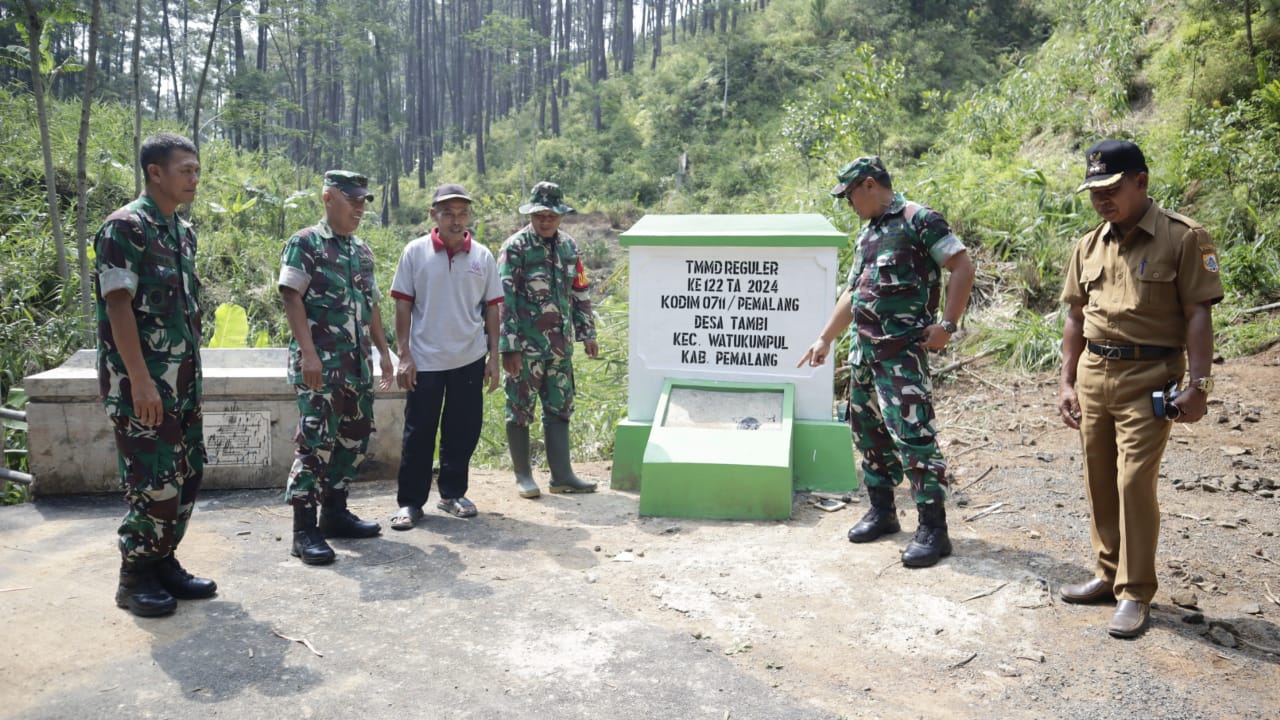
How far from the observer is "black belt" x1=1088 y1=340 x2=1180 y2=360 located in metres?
3.00

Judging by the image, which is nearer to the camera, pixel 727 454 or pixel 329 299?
pixel 329 299

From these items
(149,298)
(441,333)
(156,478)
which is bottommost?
(156,478)

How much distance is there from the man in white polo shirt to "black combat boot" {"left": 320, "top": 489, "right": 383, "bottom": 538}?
0.20m

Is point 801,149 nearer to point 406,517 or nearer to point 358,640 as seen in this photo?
point 406,517

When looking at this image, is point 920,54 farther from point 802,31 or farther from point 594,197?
point 594,197

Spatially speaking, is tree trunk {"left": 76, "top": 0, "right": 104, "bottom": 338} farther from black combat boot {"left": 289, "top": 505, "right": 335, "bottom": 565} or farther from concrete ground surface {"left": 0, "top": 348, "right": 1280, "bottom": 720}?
black combat boot {"left": 289, "top": 505, "right": 335, "bottom": 565}

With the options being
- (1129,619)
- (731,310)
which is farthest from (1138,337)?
(731,310)

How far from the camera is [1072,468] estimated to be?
5207 millimetres

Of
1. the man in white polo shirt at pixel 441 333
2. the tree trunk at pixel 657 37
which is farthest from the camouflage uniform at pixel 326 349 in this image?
the tree trunk at pixel 657 37

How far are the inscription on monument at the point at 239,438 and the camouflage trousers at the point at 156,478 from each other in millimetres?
1991

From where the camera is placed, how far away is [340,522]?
4363 millimetres

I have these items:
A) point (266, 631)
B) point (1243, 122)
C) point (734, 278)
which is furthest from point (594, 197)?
point (266, 631)

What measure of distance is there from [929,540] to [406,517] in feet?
8.47

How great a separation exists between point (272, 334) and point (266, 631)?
7.37m
